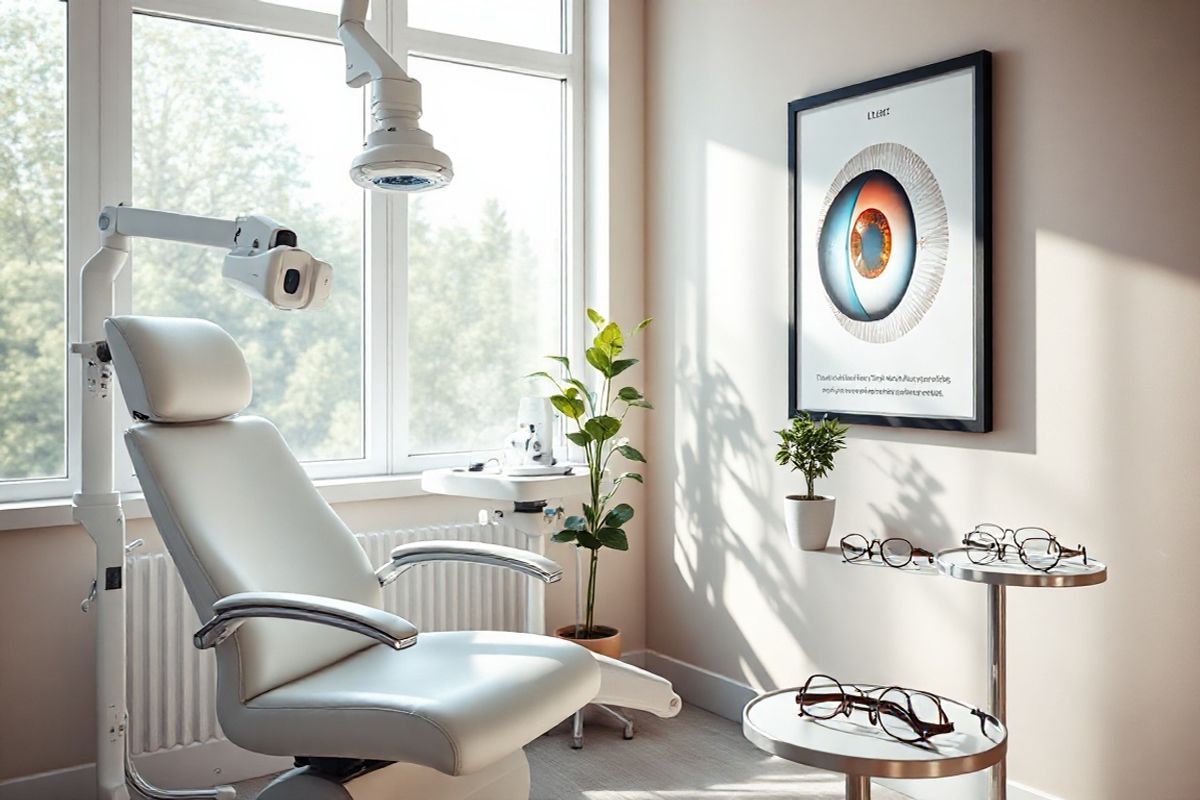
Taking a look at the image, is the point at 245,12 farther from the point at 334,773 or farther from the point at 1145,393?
the point at 1145,393

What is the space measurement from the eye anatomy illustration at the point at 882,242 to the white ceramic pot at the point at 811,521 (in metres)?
0.48

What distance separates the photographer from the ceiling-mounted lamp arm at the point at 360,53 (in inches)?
86.3

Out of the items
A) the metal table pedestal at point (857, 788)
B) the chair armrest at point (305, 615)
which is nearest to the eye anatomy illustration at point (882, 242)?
the metal table pedestal at point (857, 788)

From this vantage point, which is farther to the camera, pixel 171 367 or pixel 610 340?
pixel 610 340

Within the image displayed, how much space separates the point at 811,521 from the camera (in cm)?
282

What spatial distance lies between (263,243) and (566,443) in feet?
5.88

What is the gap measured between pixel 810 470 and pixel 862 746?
1315 mm

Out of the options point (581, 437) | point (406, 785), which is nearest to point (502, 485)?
point (581, 437)

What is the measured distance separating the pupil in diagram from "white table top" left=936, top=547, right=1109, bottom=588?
94cm

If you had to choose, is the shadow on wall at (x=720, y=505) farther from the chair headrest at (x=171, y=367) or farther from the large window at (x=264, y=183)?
the chair headrest at (x=171, y=367)

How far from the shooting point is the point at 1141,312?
2293 millimetres

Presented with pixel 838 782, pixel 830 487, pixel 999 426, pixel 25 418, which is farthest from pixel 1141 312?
pixel 25 418

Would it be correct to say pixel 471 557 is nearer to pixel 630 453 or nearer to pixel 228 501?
pixel 228 501

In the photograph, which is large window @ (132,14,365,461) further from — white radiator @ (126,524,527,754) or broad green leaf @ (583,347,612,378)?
broad green leaf @ (583,347,612,378)
